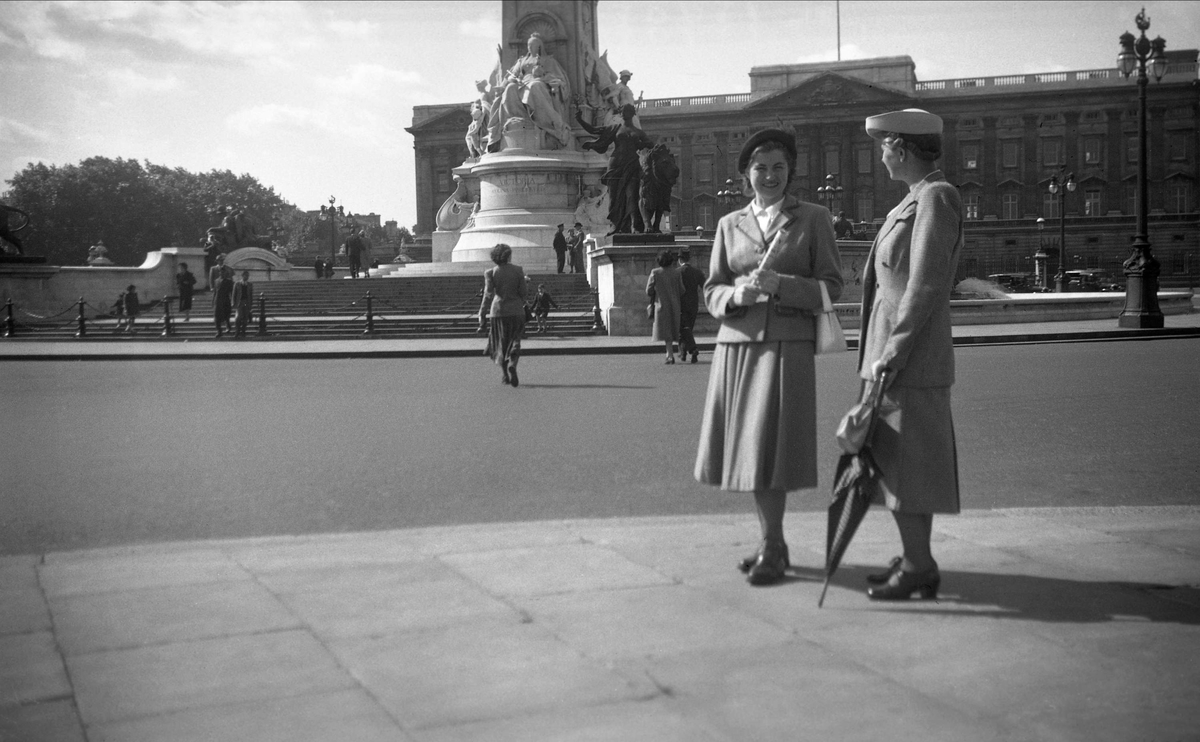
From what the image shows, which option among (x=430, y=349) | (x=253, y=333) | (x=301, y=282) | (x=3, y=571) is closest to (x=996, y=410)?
(x=3, y=571)

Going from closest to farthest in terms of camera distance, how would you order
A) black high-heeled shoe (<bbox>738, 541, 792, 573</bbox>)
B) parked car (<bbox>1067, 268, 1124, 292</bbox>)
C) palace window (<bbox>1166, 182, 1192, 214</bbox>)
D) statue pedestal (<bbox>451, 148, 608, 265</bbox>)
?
1. black high-heeled shoe (<bbox>738, 541, 792, 573</bbox>)
2. statue pedestal (<bbox>451, 148, 608, 265</bbox>)
3. parked car (<bbox>1067, 268, 1124, 292</bbox>)
4. palace window (<bbox>1166, 182, 1192, 214</bbox>)

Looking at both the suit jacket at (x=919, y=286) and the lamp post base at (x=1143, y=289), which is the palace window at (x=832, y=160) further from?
the suit jacket at (x=919, y=286)

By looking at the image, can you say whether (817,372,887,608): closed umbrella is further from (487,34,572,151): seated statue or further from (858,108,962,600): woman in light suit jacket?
(487,34,572,151): seated statue

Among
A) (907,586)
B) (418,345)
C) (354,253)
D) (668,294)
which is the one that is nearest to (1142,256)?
(668,294)

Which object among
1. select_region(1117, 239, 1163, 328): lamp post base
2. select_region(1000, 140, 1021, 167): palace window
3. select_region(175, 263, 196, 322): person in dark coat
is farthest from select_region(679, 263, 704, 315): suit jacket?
select_region(1000, 140, 1021, 167): palace window

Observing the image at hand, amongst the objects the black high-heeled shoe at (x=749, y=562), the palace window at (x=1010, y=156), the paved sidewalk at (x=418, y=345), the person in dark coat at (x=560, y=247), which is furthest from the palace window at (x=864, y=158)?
the black high-heeled shoe at (x=749, y=562)

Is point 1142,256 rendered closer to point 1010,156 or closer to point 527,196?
point 527,196

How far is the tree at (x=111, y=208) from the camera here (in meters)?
47.3

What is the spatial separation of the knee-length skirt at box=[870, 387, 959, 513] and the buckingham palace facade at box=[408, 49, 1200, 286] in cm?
8973

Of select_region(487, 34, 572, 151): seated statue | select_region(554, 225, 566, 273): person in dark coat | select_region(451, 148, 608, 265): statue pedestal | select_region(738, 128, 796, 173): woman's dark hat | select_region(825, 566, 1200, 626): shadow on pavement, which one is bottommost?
select_region(825, 566, 1200, 626): shadow on pavement

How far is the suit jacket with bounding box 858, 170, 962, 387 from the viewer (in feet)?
16.0

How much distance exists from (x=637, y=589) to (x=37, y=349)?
25010mm

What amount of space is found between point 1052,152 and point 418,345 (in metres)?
83.9

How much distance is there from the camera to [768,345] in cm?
531
